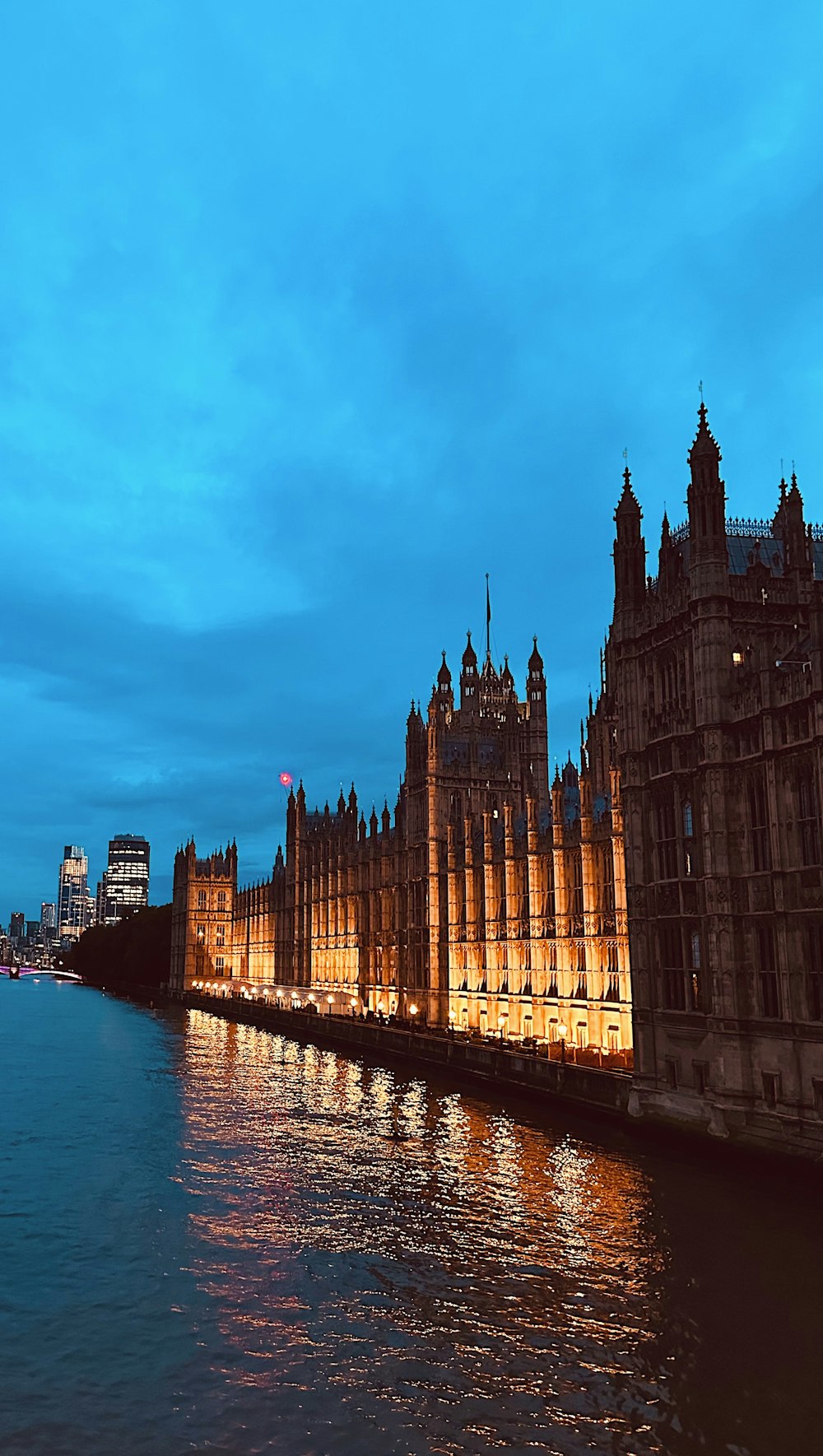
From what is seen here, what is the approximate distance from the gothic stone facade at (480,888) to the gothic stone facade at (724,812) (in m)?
15.6

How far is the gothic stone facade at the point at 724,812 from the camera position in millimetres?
39562

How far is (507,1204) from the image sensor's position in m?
38.3

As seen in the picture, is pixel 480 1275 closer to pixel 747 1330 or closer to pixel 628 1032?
pixel 747 1330

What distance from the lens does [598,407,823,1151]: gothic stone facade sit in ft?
130

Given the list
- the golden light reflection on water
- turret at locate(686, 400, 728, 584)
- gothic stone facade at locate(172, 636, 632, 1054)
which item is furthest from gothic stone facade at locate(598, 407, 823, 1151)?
gothic stone facade at locate(172, 636, 632, 1054)

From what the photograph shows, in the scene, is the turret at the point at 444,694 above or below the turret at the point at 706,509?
above

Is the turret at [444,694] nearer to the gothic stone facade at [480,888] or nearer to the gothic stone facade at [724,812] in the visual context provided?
the gothic stone facade at [480,888]

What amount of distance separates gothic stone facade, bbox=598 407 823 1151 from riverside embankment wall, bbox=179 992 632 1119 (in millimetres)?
4377

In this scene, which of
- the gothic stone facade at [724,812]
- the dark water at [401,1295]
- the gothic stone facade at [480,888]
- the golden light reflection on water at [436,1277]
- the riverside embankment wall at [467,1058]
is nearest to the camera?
the dark water at [401,1295]

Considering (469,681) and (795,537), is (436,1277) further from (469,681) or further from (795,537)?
(469,681)

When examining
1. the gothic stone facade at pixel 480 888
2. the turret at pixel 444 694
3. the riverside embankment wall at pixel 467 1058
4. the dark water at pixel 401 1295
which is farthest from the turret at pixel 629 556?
the turret at pixel 444 694

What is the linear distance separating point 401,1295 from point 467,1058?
40391 mm

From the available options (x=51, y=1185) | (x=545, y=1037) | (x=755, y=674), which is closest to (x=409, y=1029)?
(x=545, y=1037)

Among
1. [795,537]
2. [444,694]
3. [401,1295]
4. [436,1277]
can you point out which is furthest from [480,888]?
[401,1295]
